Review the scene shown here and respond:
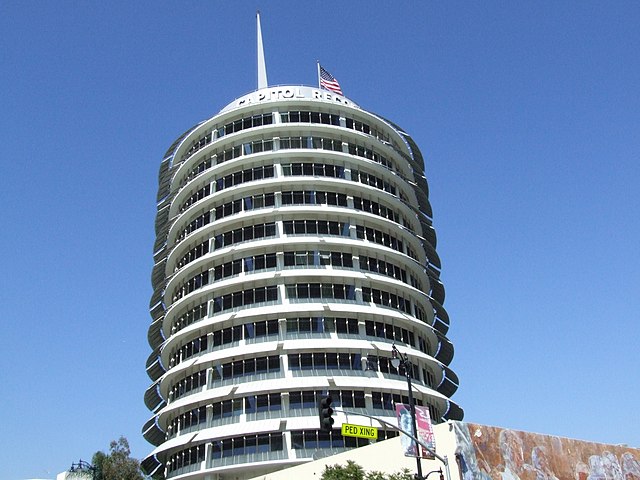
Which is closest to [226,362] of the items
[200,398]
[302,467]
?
[200,398]

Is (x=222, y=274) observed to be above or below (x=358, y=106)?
below

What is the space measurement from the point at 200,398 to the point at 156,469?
17533 millimetres

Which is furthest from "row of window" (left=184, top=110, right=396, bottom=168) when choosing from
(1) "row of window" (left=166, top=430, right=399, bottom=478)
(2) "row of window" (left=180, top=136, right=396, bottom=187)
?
(1) "row of window" (left=166, top=430, right=399, bottom=478)

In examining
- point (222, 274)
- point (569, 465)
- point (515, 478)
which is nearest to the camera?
point (515, 478)

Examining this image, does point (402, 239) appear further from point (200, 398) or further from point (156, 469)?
point (156, 469)

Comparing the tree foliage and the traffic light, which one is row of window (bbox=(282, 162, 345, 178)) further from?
the traffic light

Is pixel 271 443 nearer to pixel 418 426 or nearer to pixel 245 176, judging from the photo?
pixel 418 426

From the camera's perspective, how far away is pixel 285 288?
195 ft

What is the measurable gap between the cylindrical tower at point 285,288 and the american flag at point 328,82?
65.9 inches

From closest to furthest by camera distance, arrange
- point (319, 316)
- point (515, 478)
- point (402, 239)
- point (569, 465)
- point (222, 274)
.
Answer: point (515, 478) < point (569, 465) < point (319, 316) < point (222, 274) < point (402, 239)

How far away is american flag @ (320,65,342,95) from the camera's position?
7162cm

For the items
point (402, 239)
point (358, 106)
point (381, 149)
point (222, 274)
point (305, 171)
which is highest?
point (358, 106)

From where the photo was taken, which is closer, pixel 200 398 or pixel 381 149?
pixel 200 398

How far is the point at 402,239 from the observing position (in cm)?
6869
